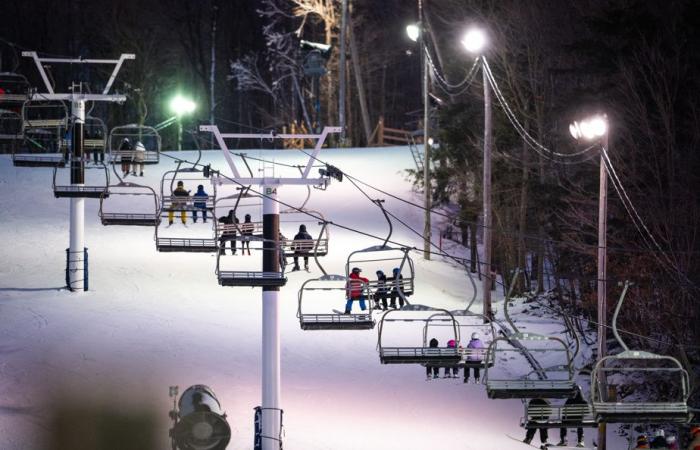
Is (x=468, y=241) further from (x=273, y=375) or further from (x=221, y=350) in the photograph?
(x=273, y=375)

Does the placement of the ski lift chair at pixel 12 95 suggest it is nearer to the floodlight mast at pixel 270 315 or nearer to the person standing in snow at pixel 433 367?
the floodlight mast at pixel 270 315

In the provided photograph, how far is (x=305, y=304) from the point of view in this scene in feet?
106

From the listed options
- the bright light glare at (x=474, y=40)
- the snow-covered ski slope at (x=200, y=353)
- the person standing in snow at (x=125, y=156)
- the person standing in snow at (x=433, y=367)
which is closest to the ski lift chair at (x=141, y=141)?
the person standing in snow at (x=125, y=156)

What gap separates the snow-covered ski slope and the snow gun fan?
106 cm

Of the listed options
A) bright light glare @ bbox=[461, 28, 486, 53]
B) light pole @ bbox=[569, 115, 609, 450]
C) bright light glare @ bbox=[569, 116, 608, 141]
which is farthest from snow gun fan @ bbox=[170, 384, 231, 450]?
bright light glare @ bbox=[461, 28, 486, 53]

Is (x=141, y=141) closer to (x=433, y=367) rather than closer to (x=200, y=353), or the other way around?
(x=200, y=353)

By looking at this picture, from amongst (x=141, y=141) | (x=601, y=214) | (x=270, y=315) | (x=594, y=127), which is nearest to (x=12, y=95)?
(x=270, y=315)

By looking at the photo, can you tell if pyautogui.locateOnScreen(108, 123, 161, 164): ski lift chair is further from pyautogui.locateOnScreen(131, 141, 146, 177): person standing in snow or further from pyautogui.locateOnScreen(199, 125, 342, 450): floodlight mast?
pyautogui.locateOnScreen(199, 125, 342, 450): floodlight mast

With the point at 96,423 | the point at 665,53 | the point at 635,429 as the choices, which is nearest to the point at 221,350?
the point at 96,423

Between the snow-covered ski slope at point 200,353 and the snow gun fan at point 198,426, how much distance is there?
41.9 inches

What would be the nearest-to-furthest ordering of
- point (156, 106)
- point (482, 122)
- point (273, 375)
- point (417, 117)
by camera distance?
point (273, 375), point (482, 122), point (156, 106), point (417, 117)

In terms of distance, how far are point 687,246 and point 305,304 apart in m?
10.3

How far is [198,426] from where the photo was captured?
2183cm

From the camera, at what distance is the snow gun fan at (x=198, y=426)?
2155cm
